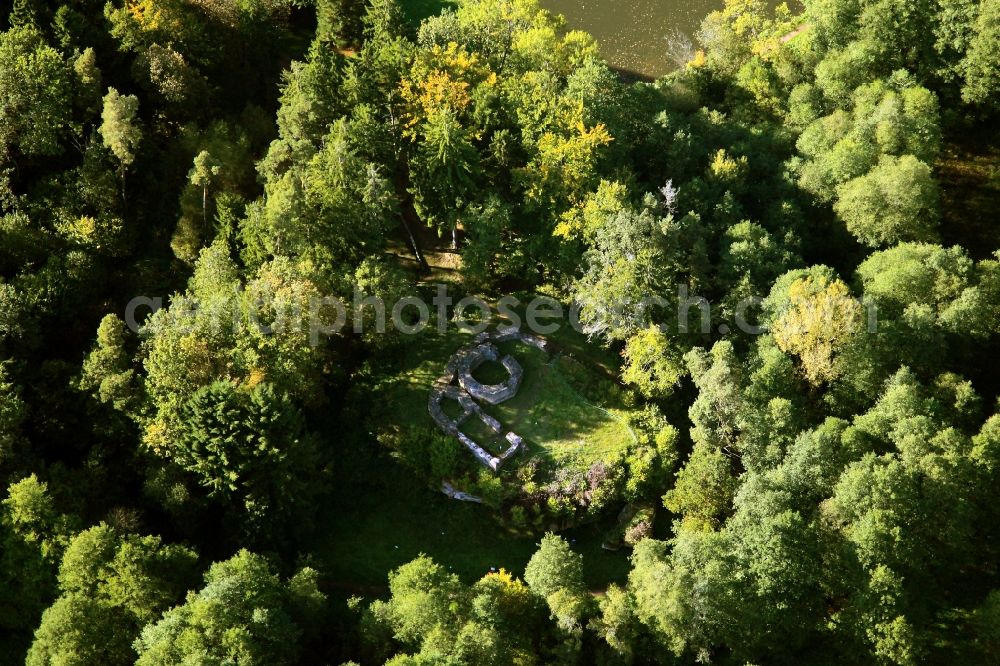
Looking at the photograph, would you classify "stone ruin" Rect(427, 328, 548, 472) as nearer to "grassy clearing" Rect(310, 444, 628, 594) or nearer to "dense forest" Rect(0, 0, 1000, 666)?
"dense forest" Rect(0, 0, 1000, 666)

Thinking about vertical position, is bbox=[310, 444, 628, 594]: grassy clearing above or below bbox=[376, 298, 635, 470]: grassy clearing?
below

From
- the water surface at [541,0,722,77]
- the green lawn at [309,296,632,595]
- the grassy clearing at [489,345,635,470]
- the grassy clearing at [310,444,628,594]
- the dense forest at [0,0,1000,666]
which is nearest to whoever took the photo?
the dense forest at [0,0,1000,666]

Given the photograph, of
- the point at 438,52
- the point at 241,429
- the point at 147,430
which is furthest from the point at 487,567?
the point at 438,52

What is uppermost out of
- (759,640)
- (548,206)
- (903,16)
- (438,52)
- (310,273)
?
(903,16)

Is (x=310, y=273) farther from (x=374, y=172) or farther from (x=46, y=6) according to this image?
(x=46, y=6)

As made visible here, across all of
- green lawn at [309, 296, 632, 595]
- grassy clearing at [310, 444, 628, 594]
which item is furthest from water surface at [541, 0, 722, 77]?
grassy clearing at [310, 444, 628, 594]

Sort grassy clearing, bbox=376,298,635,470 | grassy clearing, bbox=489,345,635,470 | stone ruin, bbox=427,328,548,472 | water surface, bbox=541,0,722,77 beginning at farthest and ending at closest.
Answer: water surface, bbox=541,0,722,77
grassy clearing, bbox=376,298,635,470
stone ruin, bbox=427,328,548,472
grassy clearing, bbox=489,345,635,470

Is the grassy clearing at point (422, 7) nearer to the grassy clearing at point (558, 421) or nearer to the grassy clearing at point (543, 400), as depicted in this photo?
the grassy clearing at point (543, 400)
